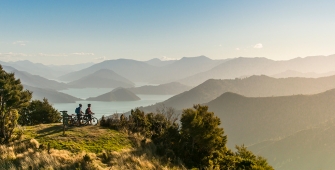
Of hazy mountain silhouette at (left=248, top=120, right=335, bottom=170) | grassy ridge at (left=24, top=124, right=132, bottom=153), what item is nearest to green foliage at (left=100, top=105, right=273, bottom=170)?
grassy ridge at (left=24, top=124, right=132, bottom=153)

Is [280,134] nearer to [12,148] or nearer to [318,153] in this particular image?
[318,153]

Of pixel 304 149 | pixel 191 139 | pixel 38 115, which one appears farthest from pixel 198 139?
pixel 304 149

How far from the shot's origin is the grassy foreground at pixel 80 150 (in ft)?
37.2

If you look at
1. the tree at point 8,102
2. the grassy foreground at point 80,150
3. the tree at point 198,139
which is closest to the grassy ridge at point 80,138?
the grassy foreground at point 80,150

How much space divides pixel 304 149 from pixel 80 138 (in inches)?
7265

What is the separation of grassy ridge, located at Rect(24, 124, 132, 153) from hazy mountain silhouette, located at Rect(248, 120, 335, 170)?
162065 millimetres

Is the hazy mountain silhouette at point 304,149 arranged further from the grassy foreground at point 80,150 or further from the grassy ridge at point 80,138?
the grassy ridge at point 80,138

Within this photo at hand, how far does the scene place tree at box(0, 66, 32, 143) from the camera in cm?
1470

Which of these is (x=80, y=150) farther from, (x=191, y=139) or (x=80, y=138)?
(x=191, y=139)

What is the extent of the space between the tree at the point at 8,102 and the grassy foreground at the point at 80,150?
1.04 m

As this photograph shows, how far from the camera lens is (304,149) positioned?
16200 centimetres

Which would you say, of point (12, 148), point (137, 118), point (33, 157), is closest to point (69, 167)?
point (33, 157)

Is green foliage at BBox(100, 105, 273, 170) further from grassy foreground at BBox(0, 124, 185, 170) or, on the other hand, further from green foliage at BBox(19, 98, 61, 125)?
green foliage at BBox(19, 98, 61, 125)

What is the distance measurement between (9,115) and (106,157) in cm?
802
